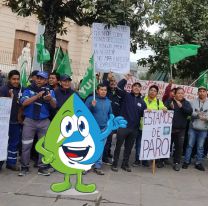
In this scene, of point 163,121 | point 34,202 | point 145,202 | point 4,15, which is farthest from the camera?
point 4,15

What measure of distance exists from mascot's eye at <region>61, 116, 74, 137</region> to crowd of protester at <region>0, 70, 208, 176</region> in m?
1.63

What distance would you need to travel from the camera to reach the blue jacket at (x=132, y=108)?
28.3 ft

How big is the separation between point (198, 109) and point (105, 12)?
111 inches

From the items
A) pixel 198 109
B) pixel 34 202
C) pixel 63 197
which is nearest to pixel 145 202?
pixel 63 197

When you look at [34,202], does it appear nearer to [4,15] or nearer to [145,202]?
[145,202]

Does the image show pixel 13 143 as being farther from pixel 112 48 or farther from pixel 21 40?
pixel 21 40

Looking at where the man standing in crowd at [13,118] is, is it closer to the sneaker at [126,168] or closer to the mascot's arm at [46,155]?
the sneaker at [126,168]

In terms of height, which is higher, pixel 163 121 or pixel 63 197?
pixel 163 121

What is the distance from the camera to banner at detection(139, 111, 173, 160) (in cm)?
864

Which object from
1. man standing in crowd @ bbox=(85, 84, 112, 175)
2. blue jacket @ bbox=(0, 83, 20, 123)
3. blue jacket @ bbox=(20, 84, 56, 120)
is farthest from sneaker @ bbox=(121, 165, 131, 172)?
blue jacket @ bbox=(0, 83, 20, 123)

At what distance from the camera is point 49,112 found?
773cm

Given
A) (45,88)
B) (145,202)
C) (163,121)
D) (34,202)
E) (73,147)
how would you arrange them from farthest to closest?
(163,121) < (45,88) < (145,202) < (34,202) < (73,147)

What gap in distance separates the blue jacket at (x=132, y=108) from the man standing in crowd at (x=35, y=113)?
1.64m

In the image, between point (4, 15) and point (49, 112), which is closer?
point (49, 112)
